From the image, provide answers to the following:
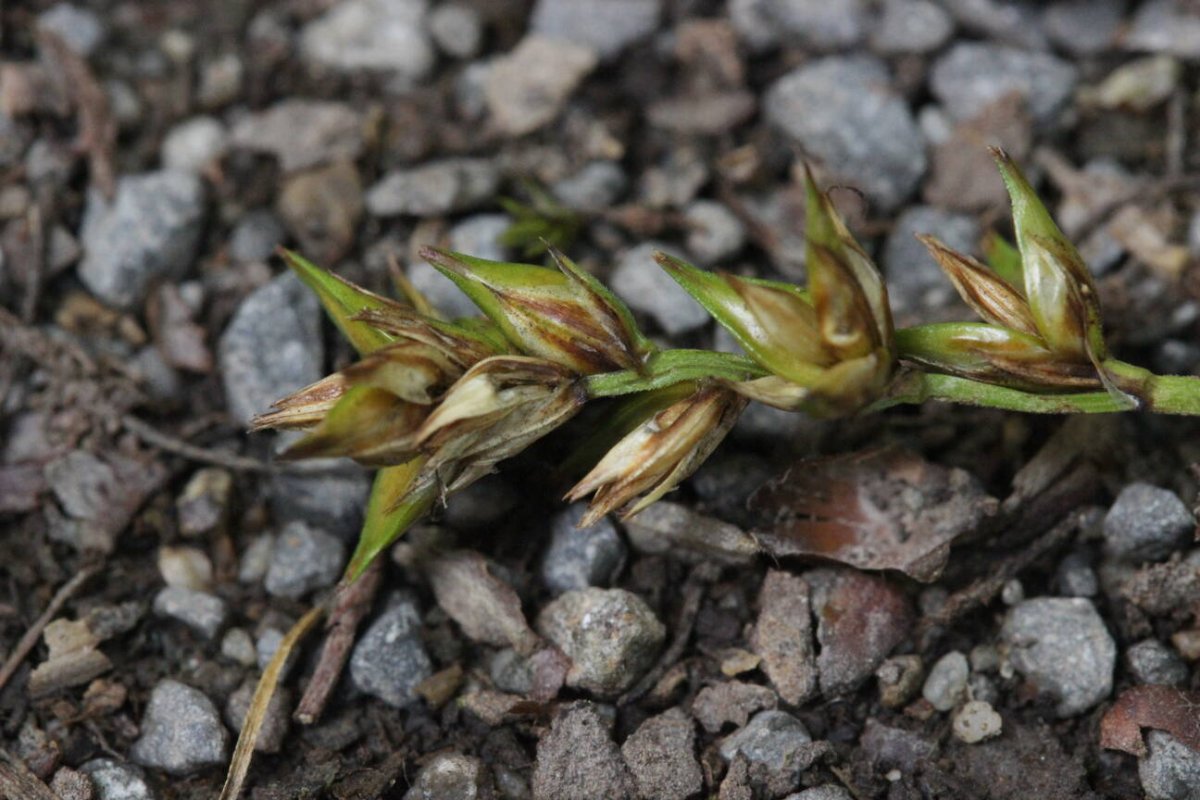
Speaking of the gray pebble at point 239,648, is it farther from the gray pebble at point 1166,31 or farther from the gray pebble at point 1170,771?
the gray pebble at point 1166,31

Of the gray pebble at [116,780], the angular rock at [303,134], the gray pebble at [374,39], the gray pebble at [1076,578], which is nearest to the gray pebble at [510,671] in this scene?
the gray pebble at [116,780]

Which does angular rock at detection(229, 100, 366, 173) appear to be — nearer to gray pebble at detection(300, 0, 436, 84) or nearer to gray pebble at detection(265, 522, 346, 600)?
gray pebble at detection(300, 0, 436, 84)

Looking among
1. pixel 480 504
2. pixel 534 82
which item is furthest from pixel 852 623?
pixel 534 82

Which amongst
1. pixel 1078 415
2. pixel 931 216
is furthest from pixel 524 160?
pixel 1078 415

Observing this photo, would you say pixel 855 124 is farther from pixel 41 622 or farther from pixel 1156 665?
pixel 41 622

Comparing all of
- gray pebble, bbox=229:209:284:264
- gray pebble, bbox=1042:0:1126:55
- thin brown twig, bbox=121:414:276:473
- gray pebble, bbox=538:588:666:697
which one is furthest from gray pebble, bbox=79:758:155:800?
A: gray pebble, bbox=1042:0:1126:55
